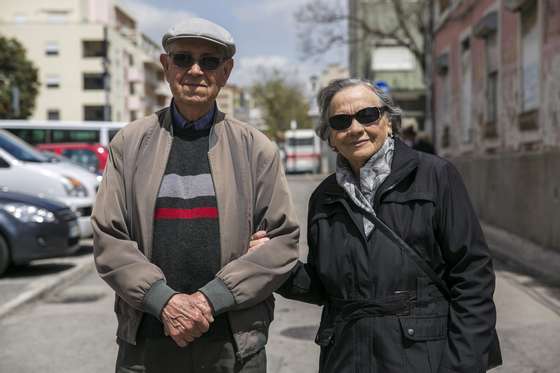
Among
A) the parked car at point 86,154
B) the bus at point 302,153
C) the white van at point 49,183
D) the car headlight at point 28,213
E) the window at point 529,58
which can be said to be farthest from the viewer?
the bus at point 302,153

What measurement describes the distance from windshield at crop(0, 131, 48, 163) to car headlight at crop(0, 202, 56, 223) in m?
3.56

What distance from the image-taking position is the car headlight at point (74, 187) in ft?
41.9

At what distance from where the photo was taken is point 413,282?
2643mm

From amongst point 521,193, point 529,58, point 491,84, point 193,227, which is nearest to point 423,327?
point 193,227

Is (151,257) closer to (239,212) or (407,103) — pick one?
(239,212)

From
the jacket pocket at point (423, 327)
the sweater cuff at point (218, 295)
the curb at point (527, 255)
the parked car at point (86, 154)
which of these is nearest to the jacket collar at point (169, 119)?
the sweater cuff at point (218, 295)

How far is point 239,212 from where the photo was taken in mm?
2664

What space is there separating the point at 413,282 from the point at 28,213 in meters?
7.80

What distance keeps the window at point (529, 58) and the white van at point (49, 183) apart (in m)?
7.32

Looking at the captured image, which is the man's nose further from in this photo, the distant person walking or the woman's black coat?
the distant person walking

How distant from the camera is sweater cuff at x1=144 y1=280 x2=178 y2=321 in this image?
2.55 m

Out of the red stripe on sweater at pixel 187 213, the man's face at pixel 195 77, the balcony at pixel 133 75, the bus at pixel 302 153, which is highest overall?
the balcony at pixel 133 75

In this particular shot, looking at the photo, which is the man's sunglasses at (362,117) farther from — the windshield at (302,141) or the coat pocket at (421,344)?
the windshield at (302,141)

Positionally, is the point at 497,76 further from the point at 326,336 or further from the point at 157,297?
the point at 157,297
